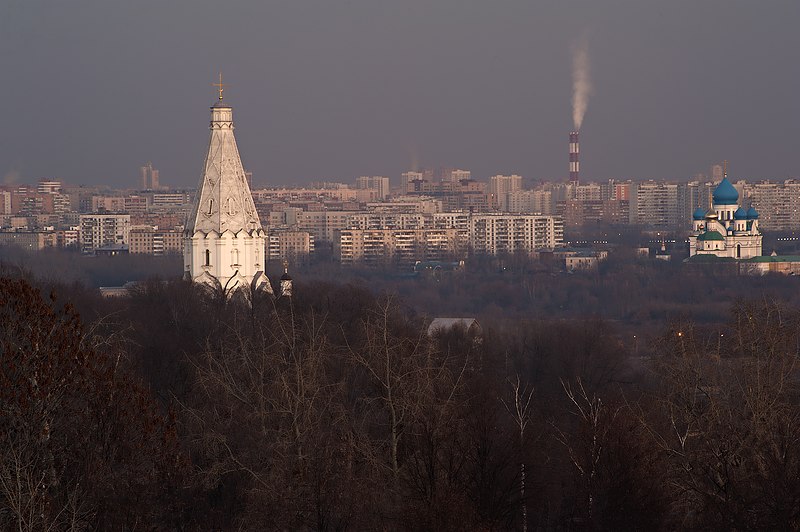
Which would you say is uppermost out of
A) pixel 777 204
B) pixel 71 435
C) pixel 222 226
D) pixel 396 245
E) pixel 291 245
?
pixel 222 226

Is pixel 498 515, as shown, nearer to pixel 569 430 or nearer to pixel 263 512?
pixel 263 512

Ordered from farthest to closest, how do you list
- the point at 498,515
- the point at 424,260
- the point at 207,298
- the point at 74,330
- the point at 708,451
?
the point at 424,260
the point at 207,298
the point at 708,451
the point at 498,515
the point at 74,330

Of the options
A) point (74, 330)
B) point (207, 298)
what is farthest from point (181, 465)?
point (207, 298)

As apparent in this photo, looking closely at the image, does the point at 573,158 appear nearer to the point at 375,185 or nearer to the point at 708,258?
the point at 375,185

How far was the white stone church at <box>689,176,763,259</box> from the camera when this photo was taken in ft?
261

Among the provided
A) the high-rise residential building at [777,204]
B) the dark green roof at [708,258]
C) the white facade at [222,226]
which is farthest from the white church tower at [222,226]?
the high-rise residential building at [777,204]

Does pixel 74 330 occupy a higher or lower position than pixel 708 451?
higher

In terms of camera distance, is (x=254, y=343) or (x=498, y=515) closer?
(x=498, y=515)

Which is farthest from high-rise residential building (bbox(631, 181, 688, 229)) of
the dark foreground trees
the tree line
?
the dark foreground trees

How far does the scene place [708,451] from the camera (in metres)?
17.2

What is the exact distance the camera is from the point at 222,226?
3534cm

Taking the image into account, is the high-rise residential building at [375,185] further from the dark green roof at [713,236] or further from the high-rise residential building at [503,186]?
the dark green roof at [713,236]

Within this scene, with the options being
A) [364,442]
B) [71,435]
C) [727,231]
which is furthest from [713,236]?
[71,435]

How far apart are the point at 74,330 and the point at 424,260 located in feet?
248
